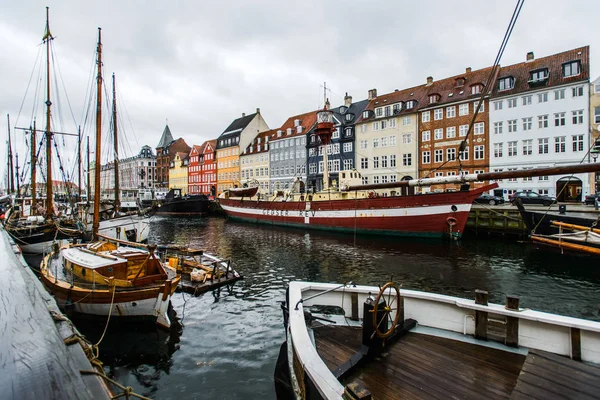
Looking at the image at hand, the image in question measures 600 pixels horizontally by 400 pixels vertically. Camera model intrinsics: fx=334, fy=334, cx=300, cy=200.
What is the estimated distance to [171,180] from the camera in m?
95.4

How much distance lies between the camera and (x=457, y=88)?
41.5 metres

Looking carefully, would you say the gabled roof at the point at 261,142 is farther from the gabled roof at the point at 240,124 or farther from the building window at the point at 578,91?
the building window at the point at 578,91

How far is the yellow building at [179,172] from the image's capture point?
88.8 m

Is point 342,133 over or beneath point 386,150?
over

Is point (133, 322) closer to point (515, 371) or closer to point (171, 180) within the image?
point (515, 371)

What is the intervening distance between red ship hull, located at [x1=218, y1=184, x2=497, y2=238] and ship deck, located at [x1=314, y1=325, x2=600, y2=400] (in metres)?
16.6

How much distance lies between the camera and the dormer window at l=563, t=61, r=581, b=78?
33.6 meters

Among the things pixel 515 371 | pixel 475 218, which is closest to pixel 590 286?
pixel 515 371

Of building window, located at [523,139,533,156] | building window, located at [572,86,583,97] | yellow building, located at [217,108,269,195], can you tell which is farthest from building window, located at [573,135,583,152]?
yellow building, located at [217,108,269,195]

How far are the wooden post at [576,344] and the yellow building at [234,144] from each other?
224ft

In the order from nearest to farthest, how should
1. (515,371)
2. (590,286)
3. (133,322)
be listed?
(515,371), (133,322), (590,286)

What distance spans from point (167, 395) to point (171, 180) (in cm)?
9583

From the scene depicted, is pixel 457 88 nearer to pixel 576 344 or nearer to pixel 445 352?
pixel 576 344

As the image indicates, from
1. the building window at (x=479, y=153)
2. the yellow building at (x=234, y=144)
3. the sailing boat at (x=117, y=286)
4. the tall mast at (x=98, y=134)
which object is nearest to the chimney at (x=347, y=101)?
the building window at (x=479, y=153)
